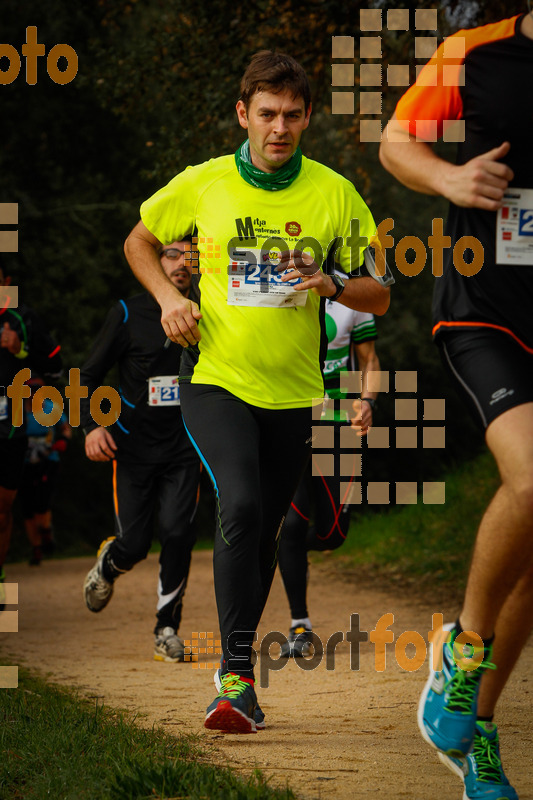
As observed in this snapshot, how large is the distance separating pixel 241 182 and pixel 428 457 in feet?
70.4

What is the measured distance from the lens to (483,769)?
3.27 m

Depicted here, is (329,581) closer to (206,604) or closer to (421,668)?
(206,604)

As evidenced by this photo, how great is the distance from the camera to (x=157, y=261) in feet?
15.4

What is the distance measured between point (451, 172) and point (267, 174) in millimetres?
1397

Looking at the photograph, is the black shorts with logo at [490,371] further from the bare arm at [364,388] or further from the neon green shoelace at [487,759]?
the bare arm at [364,388]

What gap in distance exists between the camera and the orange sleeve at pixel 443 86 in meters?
3.34

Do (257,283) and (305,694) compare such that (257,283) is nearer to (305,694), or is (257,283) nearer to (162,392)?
(305,694)

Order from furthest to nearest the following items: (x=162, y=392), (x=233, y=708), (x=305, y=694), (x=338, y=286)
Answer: (x=162, y=392)
(x=305, y=694)
(x=338, y=286)
(x=233, y=708)

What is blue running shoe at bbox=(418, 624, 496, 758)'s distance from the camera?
313cm

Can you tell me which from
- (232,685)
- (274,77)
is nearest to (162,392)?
(274,77)

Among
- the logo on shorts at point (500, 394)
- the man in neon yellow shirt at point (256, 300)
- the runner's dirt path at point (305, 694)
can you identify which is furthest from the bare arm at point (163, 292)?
the runner's dirt path at point (305, 694)

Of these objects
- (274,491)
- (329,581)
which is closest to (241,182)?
(274,491)

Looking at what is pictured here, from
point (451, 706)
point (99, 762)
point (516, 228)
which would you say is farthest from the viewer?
point (99, 762)

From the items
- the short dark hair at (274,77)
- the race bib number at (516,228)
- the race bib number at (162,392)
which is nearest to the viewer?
the race bib number at (516,228)
